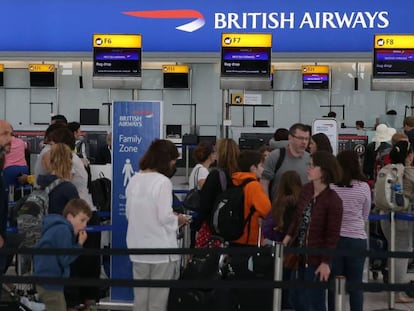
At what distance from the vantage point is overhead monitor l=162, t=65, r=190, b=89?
74.8ft

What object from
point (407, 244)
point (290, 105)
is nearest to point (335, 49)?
point (290, 105)

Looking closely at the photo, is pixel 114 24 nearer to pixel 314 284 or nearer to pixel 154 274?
pixel 154 274

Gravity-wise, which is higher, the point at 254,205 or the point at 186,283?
the point at 254,205

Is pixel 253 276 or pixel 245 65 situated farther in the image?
pixel 245 65

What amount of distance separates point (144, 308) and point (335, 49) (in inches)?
576

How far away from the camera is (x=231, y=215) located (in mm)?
6281

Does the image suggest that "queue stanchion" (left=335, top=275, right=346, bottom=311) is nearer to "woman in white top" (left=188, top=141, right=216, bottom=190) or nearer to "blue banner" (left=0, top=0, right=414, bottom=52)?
"woman in white top" (left=188, top=141, right=216, bottom=190)

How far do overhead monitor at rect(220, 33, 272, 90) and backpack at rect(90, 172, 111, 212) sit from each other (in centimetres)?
711

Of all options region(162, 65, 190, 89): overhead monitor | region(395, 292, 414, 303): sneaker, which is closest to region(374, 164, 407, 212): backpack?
region(395, 292, 414, 303): sneaker

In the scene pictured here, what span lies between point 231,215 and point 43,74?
1806 cm

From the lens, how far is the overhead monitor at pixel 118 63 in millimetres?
15375

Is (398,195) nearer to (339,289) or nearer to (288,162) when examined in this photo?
(288,162)

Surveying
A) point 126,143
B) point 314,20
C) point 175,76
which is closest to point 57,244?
point 126,143

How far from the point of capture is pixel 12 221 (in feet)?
22.3
